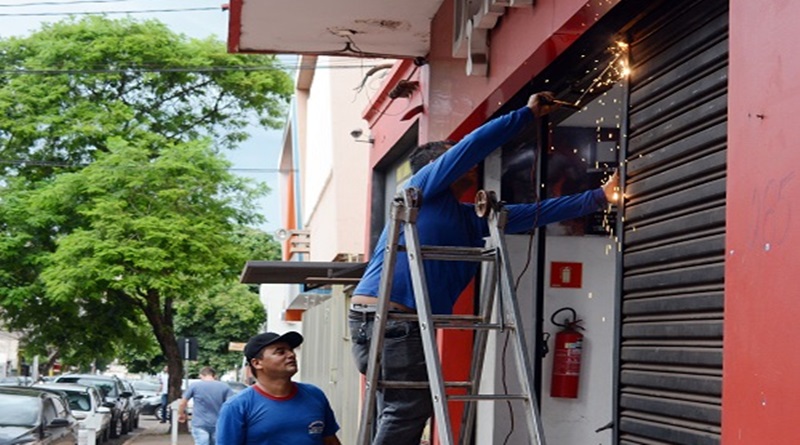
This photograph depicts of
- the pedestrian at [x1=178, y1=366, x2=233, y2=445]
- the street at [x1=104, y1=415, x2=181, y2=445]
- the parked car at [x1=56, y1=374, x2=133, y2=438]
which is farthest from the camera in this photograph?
the parked car at [x1=56, y1=374, x2=133, y2=438]

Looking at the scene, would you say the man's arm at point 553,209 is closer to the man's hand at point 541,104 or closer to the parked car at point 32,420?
the man's hand at point 541,104

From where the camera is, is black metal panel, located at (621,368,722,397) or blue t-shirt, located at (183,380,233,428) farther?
blue t-shirt, located at (183,380,233,428)

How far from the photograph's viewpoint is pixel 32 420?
1561cm

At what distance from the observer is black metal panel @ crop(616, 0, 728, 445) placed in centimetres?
470

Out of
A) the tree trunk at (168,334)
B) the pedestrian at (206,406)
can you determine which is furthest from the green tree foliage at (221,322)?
the pedestrian at (206,406)

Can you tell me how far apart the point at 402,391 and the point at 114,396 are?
28577 millimetres

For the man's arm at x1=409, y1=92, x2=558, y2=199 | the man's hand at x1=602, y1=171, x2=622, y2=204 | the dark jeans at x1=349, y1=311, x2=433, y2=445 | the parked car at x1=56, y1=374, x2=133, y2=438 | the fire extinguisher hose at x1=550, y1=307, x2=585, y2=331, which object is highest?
the man's arm at x1=409, y1=92, x2=558, y2=199

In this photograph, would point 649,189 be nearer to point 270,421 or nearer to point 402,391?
point 402,391

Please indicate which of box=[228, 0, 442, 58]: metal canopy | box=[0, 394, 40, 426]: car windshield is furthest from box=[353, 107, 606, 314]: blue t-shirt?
box=[0, 394, 40, 426]: car windshield

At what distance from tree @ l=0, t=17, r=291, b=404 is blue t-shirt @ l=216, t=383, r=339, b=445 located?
22344 millimetres

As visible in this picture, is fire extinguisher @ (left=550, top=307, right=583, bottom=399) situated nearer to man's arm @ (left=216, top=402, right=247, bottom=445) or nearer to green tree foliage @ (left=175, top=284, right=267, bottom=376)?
man's arm @ (left=216, top=402, right=247, bottom=445)

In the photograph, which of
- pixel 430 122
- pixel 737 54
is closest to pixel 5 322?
pixel 430 122

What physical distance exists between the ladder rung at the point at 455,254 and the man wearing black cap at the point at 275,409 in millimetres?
1025

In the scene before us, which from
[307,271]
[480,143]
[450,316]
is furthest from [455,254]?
[307,271]
